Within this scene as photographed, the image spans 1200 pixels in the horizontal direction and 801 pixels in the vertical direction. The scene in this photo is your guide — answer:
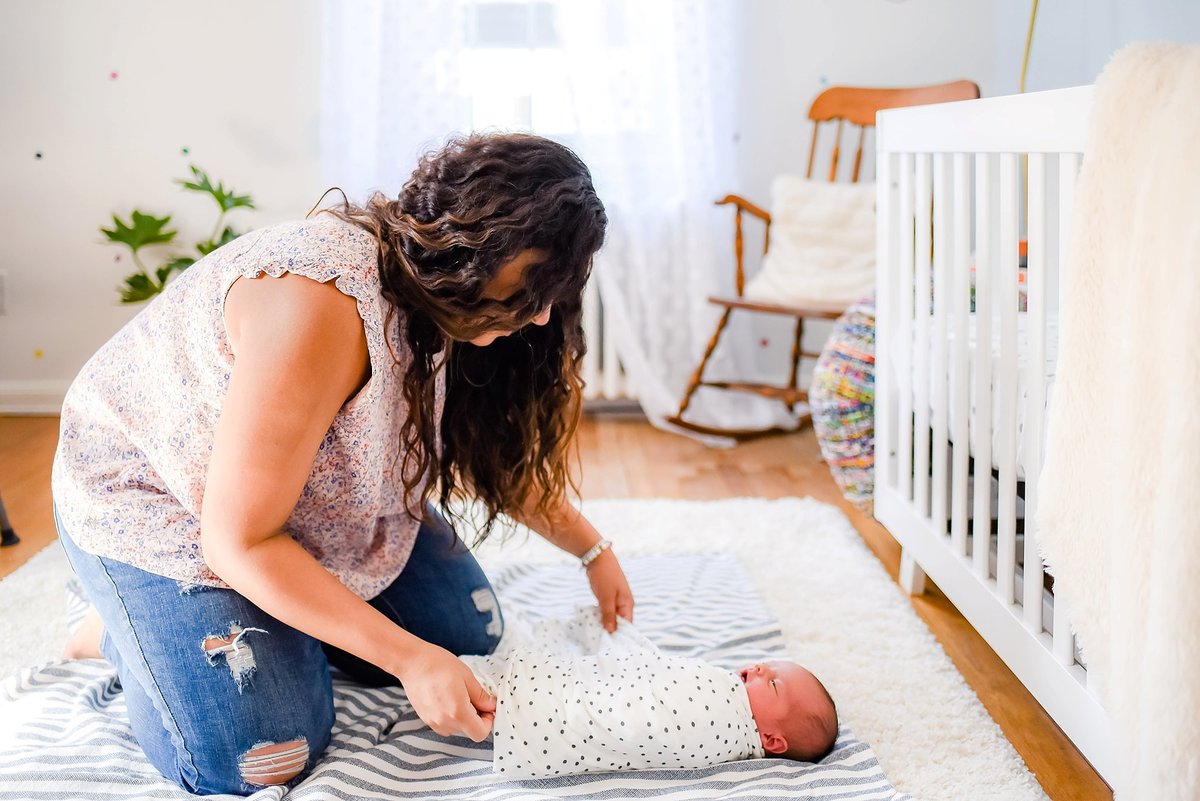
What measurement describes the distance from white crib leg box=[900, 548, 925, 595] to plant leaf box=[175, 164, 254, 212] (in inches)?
71.7

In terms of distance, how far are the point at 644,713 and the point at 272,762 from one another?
0.38 m

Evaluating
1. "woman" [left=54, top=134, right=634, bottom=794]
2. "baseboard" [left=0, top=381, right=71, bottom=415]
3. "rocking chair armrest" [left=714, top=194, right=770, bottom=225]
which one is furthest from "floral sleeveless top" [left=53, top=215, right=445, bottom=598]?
"baseboard" [left=0, top=381, right=71, bottom=415]

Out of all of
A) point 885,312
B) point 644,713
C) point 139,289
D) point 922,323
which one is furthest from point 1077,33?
point 139,289

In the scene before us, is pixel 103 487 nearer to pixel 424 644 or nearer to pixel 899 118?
pixel 424 644

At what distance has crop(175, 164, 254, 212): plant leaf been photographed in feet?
8.63

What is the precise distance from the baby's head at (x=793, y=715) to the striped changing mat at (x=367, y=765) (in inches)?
0.8

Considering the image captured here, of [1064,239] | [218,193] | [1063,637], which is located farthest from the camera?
[218,193]

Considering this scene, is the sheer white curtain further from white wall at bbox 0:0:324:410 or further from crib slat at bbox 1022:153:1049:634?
crib slat at bbox 1022:153:1049:634

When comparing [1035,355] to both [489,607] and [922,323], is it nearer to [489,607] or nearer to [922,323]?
[922,323]

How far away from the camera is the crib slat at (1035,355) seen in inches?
41.6

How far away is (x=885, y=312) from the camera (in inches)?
65.5

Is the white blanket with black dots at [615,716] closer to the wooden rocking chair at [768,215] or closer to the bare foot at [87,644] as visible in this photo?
the bare foot at [87,644]

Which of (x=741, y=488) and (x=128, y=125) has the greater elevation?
(x=128, y=125)

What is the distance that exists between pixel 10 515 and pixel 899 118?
5.80 ft
